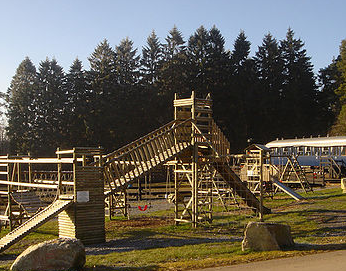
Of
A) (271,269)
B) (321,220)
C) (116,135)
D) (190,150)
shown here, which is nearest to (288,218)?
(321,220)

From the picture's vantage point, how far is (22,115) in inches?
2329

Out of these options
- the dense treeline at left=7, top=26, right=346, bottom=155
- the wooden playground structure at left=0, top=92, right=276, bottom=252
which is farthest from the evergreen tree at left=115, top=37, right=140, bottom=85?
the wooden playground structure at left=0, top=92, right=276, bottom=252

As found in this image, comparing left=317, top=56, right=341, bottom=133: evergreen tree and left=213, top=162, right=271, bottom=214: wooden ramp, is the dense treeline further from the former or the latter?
left=213, top=162, right=271, bottom=214: wooden ramp

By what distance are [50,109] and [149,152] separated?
43899mm

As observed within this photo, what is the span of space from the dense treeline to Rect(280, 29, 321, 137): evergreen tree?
0.53ft

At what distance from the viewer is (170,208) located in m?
26.2

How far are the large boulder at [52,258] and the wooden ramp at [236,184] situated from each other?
32.8ft

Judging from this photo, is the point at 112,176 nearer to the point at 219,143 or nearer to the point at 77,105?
the point at 219,143

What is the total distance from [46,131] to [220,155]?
42907 millimetres

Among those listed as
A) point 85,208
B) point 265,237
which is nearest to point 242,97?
point 85,208

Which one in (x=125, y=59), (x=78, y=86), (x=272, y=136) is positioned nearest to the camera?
(x=78, y=86)

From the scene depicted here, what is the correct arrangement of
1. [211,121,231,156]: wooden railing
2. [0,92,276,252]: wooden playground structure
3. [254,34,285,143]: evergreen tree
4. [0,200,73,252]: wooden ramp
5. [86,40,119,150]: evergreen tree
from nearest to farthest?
[0,200,73,252]: wooden ramp → [0,92,276,252]: wooden playground structure → [211,121,231,156]: wooden railing → [86,40,119,150]: evergreen tree → [254,34,285,143]: evergreen tree

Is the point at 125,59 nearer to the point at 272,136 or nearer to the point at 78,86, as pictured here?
the point at 78,86

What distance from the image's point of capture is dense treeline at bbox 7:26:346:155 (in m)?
58.1
